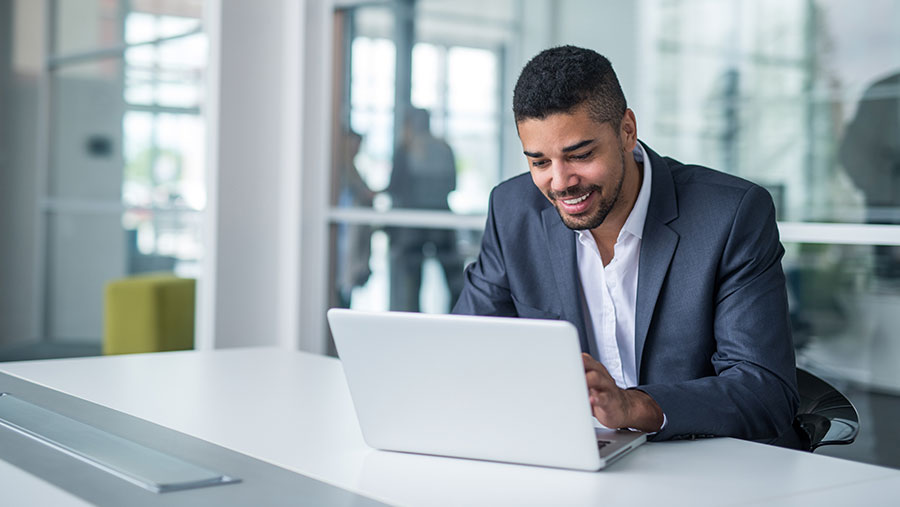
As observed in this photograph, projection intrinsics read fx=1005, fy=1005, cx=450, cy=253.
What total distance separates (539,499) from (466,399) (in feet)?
0.64

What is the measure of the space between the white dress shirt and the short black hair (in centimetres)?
21

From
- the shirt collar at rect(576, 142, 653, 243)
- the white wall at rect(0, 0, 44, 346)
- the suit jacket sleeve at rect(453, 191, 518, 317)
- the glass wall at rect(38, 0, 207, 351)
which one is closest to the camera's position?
the shirt collar at rect(576, 142, 653, 243)

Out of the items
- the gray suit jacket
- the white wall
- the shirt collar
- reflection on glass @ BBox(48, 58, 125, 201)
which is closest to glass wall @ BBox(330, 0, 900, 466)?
the gray suit jacket

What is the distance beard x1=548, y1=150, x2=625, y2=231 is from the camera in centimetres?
188

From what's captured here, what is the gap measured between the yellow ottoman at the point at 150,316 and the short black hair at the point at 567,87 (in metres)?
3.34

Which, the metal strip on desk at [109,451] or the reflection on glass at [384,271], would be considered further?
the reflection on glass at [384,271]

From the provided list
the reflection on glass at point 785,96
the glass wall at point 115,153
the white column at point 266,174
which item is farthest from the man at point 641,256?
the glass wall at point 115,153

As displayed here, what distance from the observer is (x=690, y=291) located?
187cm

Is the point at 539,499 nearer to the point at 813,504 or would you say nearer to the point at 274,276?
the point at 813,504

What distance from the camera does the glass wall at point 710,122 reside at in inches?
110

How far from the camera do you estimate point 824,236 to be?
2.88 m

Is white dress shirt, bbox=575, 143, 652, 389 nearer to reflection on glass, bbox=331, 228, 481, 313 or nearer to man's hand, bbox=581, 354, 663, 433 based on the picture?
man's hand, bbox=581, 354, 663, 433

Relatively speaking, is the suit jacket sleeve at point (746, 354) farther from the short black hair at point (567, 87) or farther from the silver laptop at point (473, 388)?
the short black hair at point (567, 87)

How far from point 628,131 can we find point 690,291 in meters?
0.34
